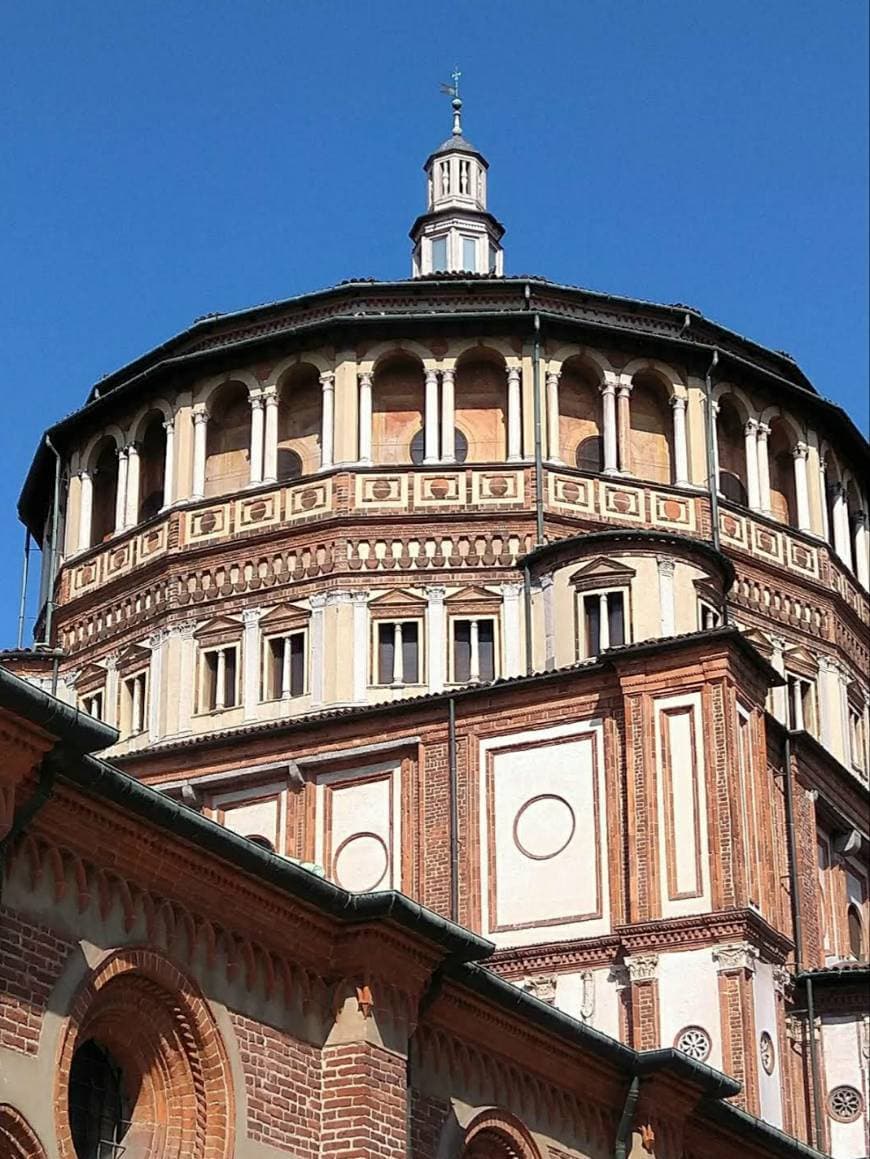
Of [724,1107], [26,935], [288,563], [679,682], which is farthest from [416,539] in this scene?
[26,935]

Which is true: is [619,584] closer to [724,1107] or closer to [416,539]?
[416,539]

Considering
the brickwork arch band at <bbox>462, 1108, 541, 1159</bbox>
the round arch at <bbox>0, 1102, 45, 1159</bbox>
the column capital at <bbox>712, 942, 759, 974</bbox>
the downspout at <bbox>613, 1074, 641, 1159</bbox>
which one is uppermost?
the column capital at <bbox>712, 942, 759, 974</bbox>

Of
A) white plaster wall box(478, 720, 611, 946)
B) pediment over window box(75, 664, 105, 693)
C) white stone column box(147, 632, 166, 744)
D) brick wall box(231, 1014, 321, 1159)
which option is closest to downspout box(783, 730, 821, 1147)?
white plaster wall box(478, 720, 611, 946)

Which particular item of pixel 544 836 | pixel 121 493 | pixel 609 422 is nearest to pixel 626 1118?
pixel 544 836

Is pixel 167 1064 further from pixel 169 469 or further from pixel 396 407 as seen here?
pixel 169 469

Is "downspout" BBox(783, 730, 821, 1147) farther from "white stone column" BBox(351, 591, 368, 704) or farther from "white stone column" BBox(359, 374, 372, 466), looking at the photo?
"white stone column" BBox(359, 374, 372, 466)

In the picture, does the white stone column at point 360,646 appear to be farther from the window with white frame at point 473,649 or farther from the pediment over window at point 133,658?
the pediment over window at point 133,658

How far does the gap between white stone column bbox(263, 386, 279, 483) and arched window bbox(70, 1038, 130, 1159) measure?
28.0m

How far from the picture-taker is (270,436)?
4584 centimetres

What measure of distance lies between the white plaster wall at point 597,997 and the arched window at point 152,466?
1654cm

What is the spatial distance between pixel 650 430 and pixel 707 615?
7137mm

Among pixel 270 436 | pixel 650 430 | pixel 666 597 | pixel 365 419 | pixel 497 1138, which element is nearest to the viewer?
pixel 497 1138

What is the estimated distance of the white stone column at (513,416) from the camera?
4477 centimetres

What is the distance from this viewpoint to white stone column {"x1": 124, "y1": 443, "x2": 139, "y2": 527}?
156 ft
